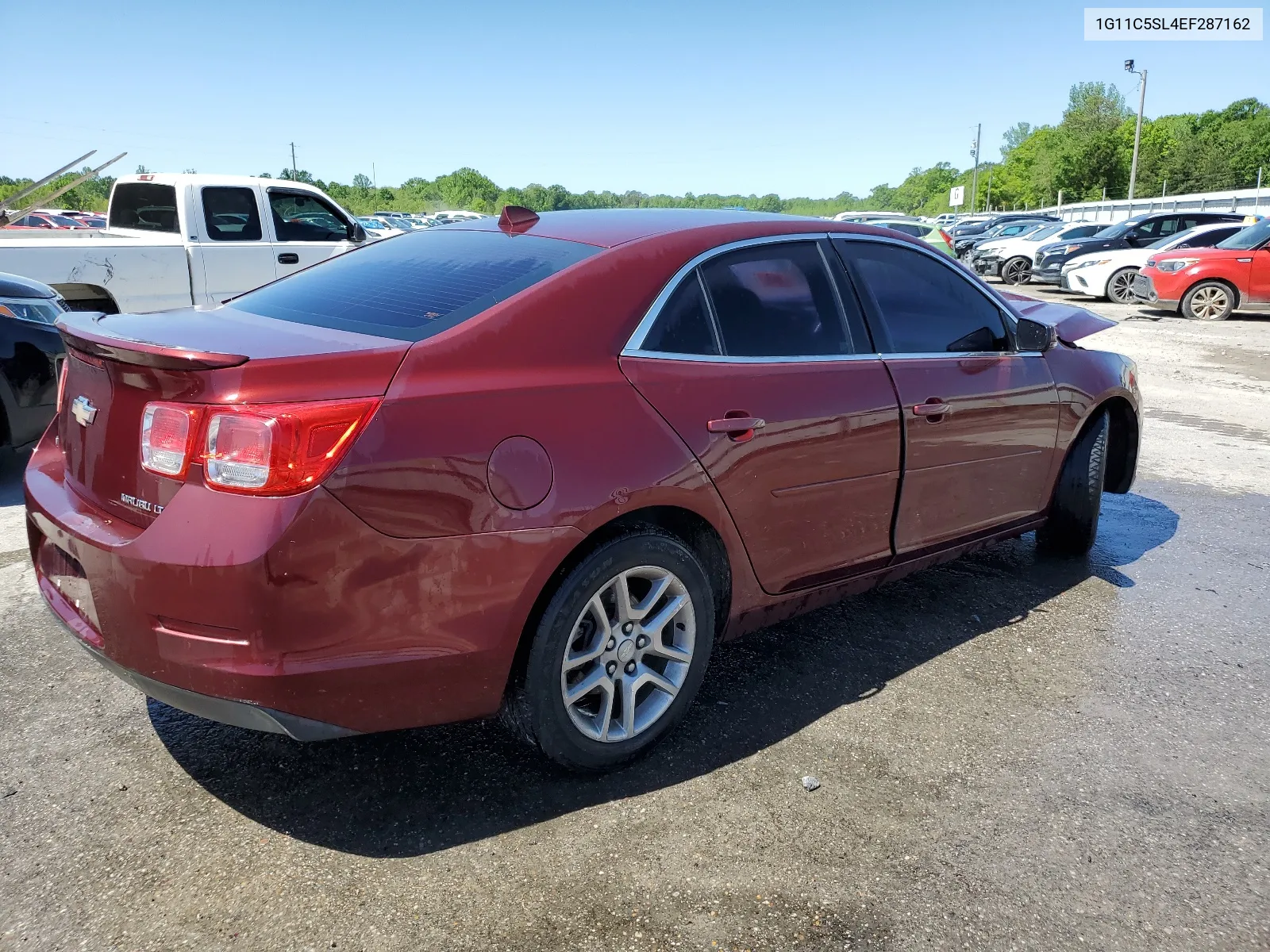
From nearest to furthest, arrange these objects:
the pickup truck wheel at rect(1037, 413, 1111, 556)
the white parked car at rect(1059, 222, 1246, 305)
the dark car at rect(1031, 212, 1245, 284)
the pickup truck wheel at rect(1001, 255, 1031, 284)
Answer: the pickup truck wheel at rect(1037, 413, 1111, 556)
the white parked car at rect(1059, 222, 1246, 305)
the dark car at rect(1031, 212, 1245, 284)
the pickup truck wheel at rect(1001, 255, 1031, 284)

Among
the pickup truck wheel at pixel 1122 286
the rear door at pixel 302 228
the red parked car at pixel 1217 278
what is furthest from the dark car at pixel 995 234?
the rear door at pixel 302 228

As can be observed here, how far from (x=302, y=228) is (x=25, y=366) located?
15.6 ft

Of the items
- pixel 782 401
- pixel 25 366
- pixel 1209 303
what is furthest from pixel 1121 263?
pixel 25 366

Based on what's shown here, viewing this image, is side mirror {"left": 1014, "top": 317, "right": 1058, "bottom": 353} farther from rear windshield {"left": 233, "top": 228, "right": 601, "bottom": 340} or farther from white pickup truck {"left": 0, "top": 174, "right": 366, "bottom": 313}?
white pickup truck {"left": 0, "top": 174, "right": 366, "bottom": 313}

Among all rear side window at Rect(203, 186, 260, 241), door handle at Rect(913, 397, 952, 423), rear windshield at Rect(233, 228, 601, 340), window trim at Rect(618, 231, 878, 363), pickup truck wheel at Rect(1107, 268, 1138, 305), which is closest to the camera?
rear windshield at Rect(233, 228, 601, 340)

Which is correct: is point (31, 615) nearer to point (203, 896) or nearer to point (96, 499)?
point (96, 499)

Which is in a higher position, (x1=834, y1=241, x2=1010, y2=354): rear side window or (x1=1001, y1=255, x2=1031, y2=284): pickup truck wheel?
(x1=834, y1=241, x2=1010, y2=354): rear side window

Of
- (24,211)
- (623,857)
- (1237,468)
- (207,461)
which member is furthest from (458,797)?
(24,211)

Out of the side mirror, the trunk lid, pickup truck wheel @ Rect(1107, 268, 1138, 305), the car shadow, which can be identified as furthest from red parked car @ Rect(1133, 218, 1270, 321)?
the trunk lid

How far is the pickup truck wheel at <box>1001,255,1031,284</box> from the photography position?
78.7 feet

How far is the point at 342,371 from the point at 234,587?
57cm

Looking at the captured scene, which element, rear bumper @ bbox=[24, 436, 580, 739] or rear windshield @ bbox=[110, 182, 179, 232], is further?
rear windshield @ bbox=[110, 182, 179, 232]

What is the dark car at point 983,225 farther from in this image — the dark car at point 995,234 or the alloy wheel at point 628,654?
the alloy wheel at point 628,654

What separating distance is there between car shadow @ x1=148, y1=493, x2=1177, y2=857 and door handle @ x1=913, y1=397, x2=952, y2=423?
96 centimetres
